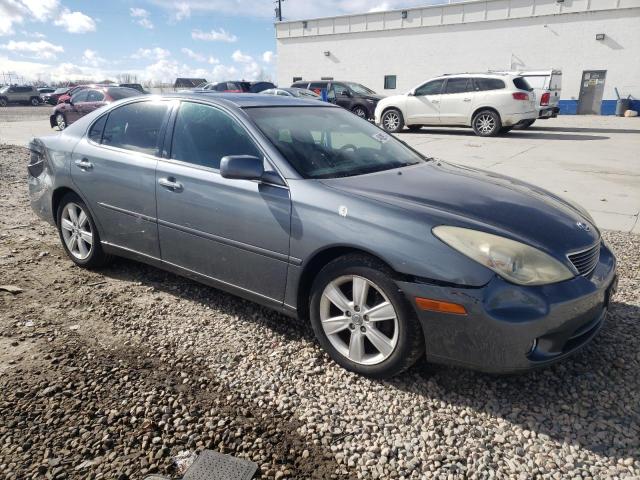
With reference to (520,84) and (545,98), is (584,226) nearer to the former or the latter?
(520,84)

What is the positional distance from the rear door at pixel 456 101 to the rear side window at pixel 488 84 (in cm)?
19

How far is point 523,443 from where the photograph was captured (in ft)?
7.47

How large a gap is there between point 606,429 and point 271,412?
5.36 ft

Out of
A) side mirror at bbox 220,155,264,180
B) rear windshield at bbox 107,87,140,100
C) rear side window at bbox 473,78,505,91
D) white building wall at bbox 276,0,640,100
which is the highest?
white building wall at bbox 276,0,640,100

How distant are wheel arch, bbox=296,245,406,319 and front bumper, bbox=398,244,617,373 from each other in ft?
Result: 0.68

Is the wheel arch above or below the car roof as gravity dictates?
below

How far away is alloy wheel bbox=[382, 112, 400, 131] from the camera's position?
16.1 m

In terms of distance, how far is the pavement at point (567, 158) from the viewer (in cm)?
670

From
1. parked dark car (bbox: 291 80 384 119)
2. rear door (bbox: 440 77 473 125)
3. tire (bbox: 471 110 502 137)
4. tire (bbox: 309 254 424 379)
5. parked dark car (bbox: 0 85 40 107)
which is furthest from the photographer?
parked dark car (bbox: 0 85 40 107)

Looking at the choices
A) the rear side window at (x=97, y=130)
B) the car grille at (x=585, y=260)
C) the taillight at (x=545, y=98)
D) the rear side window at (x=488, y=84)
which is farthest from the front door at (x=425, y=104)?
the car grille at (x=585, y=260)

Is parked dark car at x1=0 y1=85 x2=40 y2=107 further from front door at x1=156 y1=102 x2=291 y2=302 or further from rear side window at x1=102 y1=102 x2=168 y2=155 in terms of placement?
front door at x1=156 y1=102 x2=291 y2=302

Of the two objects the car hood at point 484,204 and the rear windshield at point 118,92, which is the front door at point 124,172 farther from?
the rear windshield at point 118,92

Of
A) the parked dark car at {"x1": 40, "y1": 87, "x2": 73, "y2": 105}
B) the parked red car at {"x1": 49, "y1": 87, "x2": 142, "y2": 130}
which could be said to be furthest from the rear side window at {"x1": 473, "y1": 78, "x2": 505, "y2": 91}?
the parked dark car at {"x1": 40, "y1": 87, "x2": 73, "y2": 105}

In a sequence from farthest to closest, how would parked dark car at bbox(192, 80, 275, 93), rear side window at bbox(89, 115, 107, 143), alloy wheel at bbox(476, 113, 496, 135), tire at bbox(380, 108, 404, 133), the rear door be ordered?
parked dark car at bbox(192, 80, 275, 93), tire at bbox(380, 108, 404, 133), the rear door, alloy wheel at bbox(476, 113, 496, 135), rear side window at bbox(89, 115, 107, 143)
